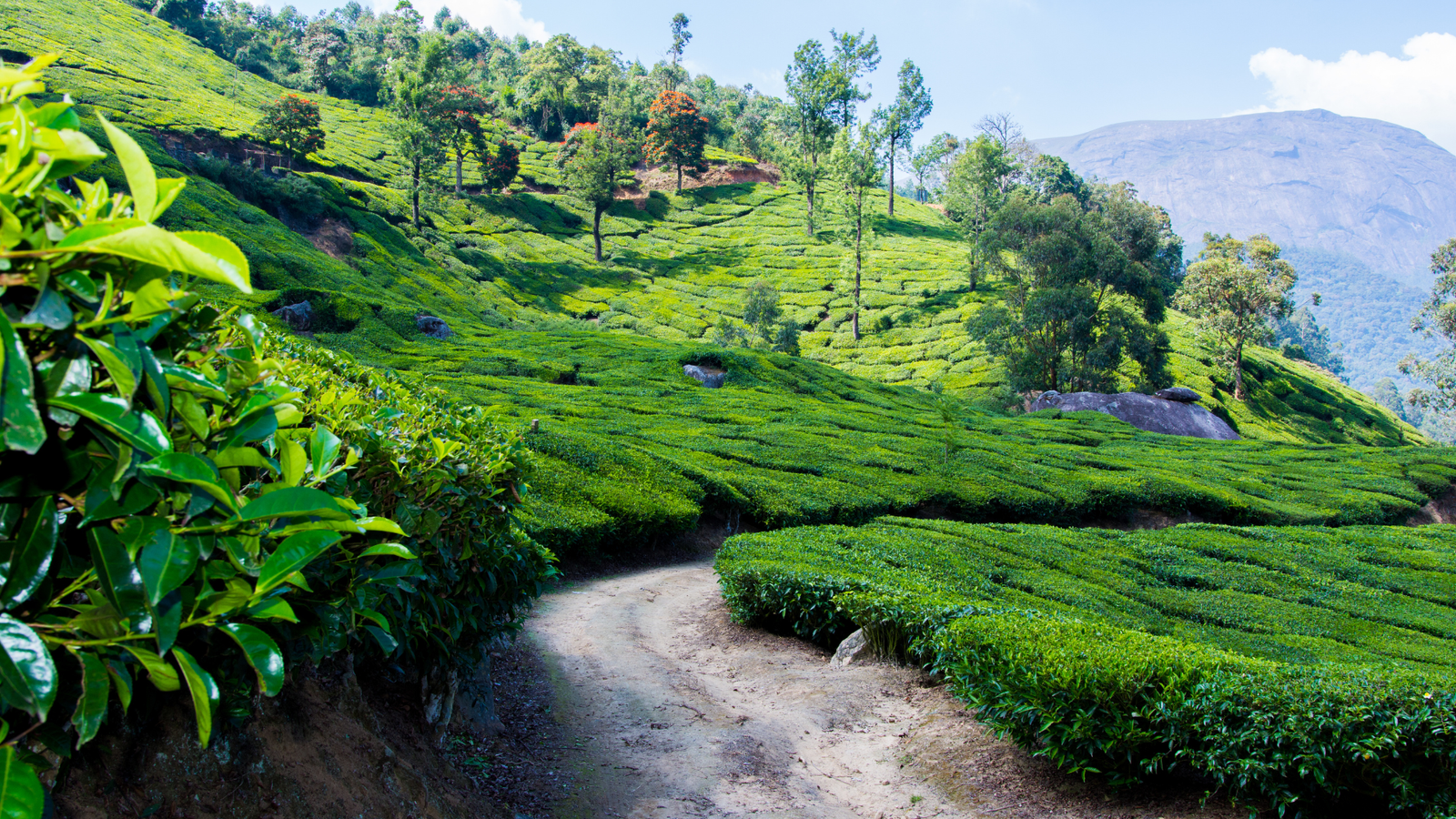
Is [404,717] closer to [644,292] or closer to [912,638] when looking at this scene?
[912,638]

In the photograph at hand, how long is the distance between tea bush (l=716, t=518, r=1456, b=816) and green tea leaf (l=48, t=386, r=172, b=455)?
15.6ft

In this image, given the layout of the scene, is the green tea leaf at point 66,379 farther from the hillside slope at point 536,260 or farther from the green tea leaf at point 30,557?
the hillside slope at point 536,260

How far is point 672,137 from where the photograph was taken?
5984 cm

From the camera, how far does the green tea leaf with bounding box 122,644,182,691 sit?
4.78ft

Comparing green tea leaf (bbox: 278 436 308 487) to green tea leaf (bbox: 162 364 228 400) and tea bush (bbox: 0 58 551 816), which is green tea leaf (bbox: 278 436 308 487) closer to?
tea bush (bbox: 0 58 551 816)

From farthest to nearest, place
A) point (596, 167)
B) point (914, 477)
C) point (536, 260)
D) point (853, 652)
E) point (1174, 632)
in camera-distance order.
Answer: point (536, 260) < point (596, 167) < point (914, 477) < point (1174, 632) < point (853, 652)

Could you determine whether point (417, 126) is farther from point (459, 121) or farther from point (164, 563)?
point (164, 563)

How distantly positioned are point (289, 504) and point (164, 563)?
22 cm

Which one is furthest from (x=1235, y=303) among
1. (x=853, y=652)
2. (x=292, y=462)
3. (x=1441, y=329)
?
(x=292, y=462)

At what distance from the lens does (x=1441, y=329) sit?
3825 cm

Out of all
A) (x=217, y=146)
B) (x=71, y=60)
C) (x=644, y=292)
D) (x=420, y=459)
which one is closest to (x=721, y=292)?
(x=644, y=292)

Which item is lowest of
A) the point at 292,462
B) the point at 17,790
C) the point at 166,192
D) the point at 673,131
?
the point at 17,790

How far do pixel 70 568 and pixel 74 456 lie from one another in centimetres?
24

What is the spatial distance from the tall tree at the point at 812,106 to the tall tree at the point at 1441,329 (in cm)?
3240
